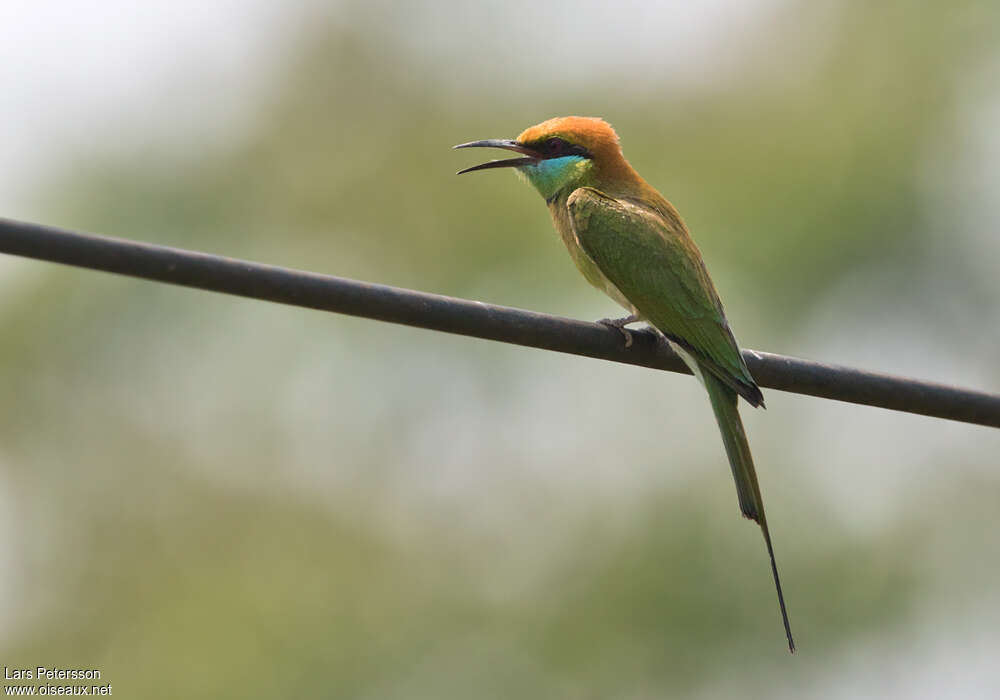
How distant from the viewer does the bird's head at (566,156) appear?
4.27m

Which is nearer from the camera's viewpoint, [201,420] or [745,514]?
[745,514]

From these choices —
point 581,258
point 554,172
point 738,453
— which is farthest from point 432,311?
point 554,172

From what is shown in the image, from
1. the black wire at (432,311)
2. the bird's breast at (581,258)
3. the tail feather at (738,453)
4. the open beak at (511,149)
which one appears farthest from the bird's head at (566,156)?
the black wire at (432,311)

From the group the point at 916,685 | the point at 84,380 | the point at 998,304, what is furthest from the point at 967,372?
the point at 84,380

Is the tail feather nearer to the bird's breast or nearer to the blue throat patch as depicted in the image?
the bird's breast

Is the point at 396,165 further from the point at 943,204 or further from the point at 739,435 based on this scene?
the point at 739,435

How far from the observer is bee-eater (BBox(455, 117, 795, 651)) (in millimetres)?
3172

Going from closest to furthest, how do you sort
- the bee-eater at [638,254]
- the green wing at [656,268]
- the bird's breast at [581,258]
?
the bee-eater at [638,254] < the green wing at [656,268] < the bird's breast at [581,258]

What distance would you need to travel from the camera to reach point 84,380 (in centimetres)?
862

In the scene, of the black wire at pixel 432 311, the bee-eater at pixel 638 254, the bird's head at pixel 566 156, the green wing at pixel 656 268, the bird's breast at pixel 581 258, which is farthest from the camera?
the bird's head at pixel 566 156

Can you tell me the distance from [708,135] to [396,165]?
2.54 metres

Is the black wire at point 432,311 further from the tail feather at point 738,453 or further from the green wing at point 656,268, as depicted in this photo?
the green wing at point 656,268

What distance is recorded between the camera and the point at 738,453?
9.93ft

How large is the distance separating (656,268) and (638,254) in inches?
3.0
